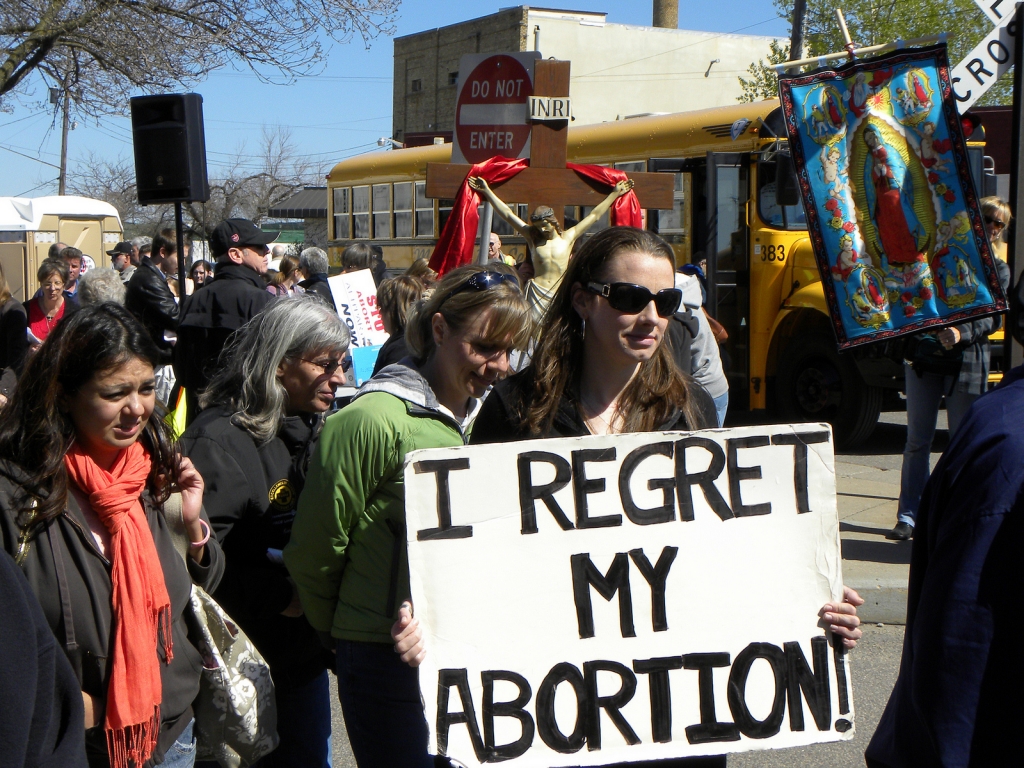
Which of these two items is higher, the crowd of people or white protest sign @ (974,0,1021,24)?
white protest sign @ (974,0,1021,24)

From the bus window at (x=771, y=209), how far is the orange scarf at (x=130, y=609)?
8.62m

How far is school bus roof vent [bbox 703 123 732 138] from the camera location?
10.6 m

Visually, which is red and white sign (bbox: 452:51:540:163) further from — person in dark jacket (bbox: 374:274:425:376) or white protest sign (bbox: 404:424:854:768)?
white protest sign (bbox: 404:424:854:768)

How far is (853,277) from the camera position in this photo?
504cm

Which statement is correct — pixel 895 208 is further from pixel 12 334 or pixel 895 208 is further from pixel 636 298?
pixel 12 334

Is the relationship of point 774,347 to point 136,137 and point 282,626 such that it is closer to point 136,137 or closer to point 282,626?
point 136,137

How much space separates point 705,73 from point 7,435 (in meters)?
45.4

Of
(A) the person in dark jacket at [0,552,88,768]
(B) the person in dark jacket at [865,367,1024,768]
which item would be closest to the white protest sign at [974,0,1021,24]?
(B) the person in dark jacket at [865,367,1024,768]

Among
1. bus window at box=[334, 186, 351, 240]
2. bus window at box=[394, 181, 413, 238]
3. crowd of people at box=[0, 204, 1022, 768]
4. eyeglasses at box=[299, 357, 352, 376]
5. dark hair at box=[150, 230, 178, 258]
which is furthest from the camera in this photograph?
bus window at box=[334, 186, 351, 240]

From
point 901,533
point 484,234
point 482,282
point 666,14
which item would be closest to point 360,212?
point 484,234

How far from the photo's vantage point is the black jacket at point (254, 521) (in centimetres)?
277

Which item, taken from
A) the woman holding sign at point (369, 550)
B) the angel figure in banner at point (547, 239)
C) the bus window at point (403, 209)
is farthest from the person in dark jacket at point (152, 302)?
the bus window at point (403, 209)

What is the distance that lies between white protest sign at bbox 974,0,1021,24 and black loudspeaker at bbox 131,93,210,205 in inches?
206

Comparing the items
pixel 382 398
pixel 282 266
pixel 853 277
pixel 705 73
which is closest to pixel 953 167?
pixel 853 277
